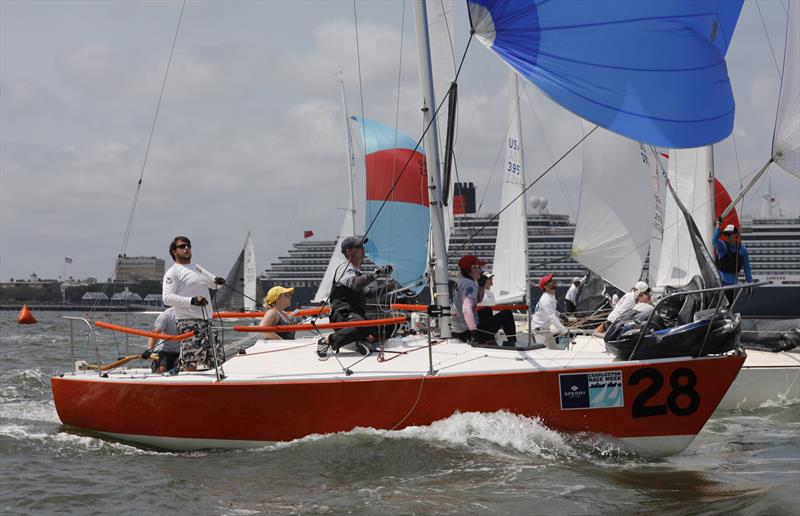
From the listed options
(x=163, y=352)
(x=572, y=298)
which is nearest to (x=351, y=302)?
(x=163, y=352)

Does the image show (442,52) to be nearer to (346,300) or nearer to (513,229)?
Result: (513,229)

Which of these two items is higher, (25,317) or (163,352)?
(25,317)

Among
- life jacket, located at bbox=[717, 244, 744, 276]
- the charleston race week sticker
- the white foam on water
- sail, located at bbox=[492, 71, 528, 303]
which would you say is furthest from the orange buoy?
sail, located at bbox=[492, 71, 528, 303]

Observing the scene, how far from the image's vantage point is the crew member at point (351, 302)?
6812 mm

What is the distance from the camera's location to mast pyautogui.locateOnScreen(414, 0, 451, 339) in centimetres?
694

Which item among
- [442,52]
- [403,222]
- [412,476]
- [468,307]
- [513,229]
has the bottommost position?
[412,476]

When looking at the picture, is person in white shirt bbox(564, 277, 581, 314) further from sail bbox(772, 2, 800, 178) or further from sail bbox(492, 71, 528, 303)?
sail bbox(772, 2, 800, 178)

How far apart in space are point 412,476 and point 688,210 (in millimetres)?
8461

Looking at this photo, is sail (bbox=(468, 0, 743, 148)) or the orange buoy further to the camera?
the orange buoy

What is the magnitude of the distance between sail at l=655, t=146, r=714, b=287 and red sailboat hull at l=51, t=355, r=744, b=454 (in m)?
6.56

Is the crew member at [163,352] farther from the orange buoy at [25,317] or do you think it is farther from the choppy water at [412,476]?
the orange buoy at [25,317]

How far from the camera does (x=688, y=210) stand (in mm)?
12875

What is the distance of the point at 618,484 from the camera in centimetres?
546

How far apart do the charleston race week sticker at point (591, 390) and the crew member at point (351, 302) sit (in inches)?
63.4
